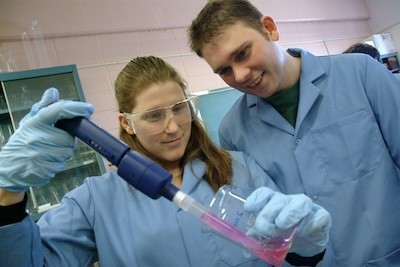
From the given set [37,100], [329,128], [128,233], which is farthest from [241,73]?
[37,100]

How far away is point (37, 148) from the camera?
78cm

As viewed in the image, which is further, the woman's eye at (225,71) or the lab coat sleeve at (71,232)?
the woman's eye at (225,71)

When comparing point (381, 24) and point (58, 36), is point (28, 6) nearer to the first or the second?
point (58, 36)

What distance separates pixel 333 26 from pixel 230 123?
174 inches

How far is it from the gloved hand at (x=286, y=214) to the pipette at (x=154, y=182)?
0.16ft

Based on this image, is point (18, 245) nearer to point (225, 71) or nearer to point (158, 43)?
point (225, 71)

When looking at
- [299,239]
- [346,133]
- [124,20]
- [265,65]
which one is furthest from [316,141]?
[124,20]

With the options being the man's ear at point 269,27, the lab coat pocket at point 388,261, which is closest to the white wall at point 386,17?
the man's ear at point 269,27

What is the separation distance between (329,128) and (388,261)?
47 centimetres

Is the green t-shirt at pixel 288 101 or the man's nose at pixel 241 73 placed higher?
the man's nose at pixel 241 73

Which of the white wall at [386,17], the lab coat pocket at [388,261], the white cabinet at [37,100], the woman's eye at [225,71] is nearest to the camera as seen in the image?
the lab coat pocket at [388,261]

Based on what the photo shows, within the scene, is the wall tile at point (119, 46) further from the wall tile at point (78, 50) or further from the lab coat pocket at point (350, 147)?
the lab coat pocket at point (350, 147)

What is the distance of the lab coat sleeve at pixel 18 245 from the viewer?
75 cm

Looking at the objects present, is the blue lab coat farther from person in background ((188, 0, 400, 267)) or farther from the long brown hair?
the long brown hair
